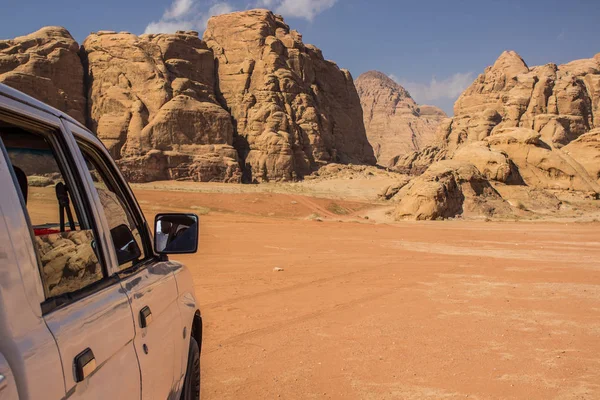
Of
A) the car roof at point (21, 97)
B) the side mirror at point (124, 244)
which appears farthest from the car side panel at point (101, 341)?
the car roof at point (21, 97)

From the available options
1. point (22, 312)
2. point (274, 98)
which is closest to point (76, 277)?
point (22, 312)

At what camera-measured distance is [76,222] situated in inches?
81.6

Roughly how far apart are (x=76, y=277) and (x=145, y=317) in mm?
507

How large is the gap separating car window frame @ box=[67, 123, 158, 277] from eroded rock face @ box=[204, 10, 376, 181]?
4680cm

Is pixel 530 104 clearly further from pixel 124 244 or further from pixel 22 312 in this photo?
pixel 22 312

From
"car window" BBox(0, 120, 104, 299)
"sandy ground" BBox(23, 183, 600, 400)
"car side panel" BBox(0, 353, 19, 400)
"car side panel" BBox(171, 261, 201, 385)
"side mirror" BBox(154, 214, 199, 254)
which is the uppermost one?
"car window" BBox(0, 120, 104, 299)

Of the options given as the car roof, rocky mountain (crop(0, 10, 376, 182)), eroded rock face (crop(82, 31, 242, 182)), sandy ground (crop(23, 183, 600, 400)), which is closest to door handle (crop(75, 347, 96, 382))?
sandy ground (crop(23, 183, 600, 400))

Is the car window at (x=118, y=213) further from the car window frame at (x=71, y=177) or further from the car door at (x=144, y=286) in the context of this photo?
the car window frame at (x=71, y=177)

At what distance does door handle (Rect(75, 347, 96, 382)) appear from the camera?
142 centimetres

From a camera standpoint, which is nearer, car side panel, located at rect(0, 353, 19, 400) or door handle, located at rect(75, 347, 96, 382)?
car side panel, located at rect(0, 353, 19, 400)

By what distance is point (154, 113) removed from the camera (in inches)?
1871

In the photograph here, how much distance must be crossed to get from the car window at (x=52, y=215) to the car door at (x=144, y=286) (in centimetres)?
15

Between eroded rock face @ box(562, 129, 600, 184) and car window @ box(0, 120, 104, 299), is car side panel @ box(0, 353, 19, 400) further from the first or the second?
eroded rock face @ box(562, 129, 600, 184)

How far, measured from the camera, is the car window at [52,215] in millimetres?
1615
